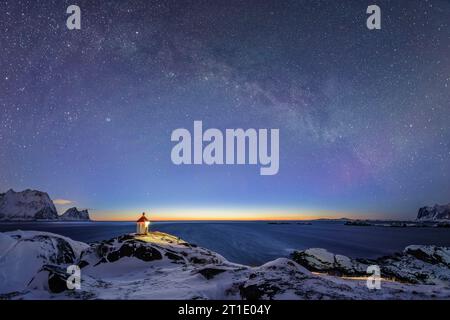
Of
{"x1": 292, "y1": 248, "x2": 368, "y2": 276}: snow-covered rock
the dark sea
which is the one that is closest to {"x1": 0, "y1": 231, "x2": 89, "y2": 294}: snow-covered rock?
{"x1": 292, "y1": 248, "x2": 368, "y2": 276}: snow-covered rock

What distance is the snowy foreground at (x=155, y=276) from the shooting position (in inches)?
342

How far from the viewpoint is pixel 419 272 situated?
2169 centimetres

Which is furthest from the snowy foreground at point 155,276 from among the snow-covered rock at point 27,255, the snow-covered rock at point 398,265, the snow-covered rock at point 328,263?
the snow-covered rock at point 398,265

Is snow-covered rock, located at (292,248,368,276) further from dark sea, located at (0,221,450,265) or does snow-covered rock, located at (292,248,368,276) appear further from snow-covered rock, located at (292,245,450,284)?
dark sea, located at (0,221,450,265)

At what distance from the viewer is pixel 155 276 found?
1198 cm

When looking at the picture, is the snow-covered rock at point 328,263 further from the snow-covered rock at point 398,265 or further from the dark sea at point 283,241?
the dark sea at point 283,241

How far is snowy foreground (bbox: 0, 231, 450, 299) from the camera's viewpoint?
869cm

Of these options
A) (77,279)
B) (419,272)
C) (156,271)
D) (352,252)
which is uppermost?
(77,279)

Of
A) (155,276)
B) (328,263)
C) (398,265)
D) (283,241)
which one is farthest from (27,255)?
(283,241)

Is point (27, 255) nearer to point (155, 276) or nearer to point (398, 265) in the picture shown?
point (155, 276)

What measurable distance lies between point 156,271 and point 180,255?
233 cm
